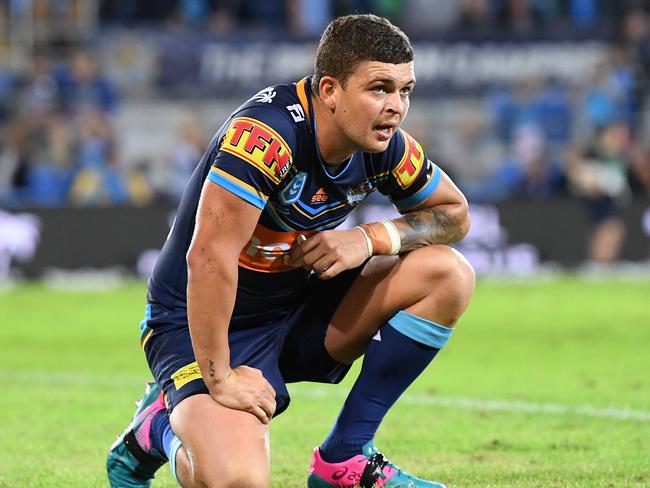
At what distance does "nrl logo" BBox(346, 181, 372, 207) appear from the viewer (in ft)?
16.8

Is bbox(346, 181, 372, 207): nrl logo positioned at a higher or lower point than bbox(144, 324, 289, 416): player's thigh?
higher

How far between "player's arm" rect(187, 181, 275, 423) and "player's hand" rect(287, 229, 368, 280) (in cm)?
49

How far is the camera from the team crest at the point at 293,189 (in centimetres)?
488

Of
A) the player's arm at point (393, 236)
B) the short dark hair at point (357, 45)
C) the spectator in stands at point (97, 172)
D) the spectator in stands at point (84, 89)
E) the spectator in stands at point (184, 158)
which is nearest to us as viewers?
the short dark hair at point (357, 45)

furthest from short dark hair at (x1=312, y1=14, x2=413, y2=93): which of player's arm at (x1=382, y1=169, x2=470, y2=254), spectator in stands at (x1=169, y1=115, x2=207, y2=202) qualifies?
spectator in stands at (x1=169, y1=115, x2=207, y2=202)

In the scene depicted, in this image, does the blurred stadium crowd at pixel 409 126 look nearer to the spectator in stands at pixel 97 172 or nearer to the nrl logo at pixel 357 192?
the spectator in stands at pixel 97 172

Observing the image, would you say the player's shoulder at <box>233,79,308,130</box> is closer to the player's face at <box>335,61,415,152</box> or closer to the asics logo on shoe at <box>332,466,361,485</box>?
the player's face at <box>335,61,415,152</box>

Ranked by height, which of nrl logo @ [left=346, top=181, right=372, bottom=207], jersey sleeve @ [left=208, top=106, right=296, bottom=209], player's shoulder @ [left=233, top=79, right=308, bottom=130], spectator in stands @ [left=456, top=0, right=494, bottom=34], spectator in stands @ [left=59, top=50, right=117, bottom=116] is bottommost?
spectator in stands @ [left=59, top=50, right=117, bottom=116]

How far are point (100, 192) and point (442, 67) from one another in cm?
Result: 791

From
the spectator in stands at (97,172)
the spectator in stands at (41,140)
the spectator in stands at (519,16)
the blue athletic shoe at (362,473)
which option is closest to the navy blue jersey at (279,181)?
the blue athletic shoe at (362,473)

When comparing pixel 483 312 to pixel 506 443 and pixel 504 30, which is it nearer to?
pixel 506 443

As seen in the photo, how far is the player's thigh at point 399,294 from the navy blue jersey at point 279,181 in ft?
0.83

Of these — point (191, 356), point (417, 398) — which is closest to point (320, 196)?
point (191, 356)

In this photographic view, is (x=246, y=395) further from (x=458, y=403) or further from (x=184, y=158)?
(x=184, y=158)
